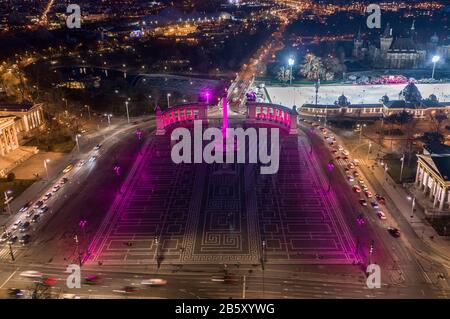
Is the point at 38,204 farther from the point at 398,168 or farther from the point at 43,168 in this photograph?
the point at 398,168

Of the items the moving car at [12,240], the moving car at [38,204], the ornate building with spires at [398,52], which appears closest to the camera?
the moving car at [12,240]

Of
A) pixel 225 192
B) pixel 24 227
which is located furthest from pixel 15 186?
pixel 225 192

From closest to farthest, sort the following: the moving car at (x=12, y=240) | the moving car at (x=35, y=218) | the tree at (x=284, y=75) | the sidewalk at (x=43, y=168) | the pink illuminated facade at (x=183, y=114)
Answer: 1. the moving car at (x=12, y=240)
2. the moving car at (x=35, y=218)
3. the sidewalk at (x=43, y=168)
4. the pink illuminated facade at (x=183, y=114)
5. the tree at (x=284, y=75)

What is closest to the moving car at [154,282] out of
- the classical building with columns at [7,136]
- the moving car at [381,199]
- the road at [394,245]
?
the road at [394,245]

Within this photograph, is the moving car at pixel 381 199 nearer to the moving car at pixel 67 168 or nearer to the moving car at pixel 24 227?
the moving car at pixel 24 227

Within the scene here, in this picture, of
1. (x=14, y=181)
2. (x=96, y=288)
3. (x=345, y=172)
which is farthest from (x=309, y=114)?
(x=96, y=288)

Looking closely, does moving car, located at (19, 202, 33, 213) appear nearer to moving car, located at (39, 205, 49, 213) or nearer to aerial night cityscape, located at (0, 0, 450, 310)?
aerial night cityscape, located at (0, 0, 450, 310)
